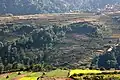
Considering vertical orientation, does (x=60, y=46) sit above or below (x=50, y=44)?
below

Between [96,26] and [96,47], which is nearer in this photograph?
[96,47]

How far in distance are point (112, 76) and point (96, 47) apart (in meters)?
70.5

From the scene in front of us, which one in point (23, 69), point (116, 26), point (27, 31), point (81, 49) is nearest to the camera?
point (23, 69)

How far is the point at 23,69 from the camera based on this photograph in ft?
281

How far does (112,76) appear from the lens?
70.0m

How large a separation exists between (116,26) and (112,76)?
112 metres

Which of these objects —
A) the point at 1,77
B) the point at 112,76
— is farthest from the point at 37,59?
the point at 112,76

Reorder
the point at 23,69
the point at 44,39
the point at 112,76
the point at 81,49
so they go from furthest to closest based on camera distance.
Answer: the point at 44,39 < the point at 81,49 < the point at 23,69 < the point at 112,76

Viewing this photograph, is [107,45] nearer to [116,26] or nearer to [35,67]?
[116,26]

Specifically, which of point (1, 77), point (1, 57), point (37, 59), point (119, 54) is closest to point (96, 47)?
point (119, 54)

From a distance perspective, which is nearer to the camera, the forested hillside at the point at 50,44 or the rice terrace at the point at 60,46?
the rice terrace at the point at 60,46

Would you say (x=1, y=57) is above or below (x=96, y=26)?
below

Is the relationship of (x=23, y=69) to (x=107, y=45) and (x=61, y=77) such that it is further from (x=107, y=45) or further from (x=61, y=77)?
(x=107, y=45)

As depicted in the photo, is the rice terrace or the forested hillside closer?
the rice terrace
